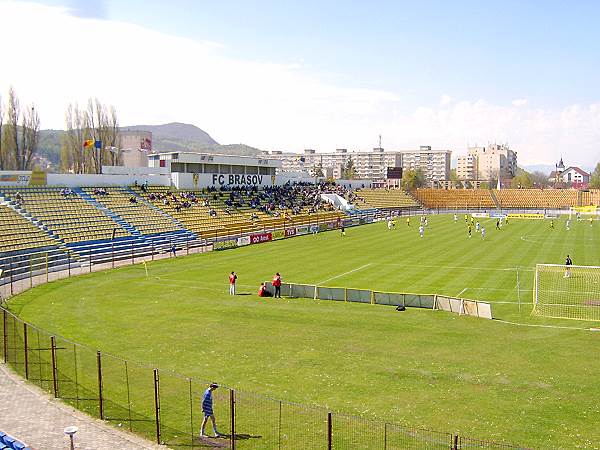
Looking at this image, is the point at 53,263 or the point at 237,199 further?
the point at 237,199

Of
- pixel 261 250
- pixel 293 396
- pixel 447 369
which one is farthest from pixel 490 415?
pixel 261 250

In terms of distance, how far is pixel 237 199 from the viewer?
284ft

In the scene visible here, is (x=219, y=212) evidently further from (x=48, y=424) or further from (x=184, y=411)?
(x=48, y=424)

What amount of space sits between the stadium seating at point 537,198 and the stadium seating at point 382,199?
22220 millimetres

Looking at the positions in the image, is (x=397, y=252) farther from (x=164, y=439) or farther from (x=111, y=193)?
(x=164, y=439)

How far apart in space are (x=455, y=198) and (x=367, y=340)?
119 metres

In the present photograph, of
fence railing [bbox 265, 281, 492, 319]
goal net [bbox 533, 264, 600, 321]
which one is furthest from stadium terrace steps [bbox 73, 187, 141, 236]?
goal net [bbox 533, 264, 600, 321]

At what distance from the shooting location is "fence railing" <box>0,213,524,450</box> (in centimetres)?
1541

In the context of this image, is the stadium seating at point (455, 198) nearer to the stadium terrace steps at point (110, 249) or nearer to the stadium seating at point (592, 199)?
the stadium seating at point (592, 199)

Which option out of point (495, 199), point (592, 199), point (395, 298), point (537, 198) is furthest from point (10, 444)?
point (592, 199)

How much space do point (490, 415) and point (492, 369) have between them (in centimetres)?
471

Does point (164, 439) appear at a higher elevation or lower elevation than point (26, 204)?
lower

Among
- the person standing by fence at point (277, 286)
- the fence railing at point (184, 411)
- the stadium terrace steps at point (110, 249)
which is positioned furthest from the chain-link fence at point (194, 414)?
the stadium terrace steps at point (110, 249)

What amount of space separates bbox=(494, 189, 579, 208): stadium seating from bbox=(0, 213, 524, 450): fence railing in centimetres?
12538
